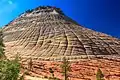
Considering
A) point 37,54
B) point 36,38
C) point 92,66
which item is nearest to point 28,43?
point 36,38

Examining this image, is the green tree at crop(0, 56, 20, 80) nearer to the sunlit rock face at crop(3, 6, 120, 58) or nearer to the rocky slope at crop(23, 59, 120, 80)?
the rocky slope at crop(23, 59, 120, 80)

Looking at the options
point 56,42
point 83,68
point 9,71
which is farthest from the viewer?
point 56,42

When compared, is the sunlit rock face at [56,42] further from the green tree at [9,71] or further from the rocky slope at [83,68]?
the green tree at [9,71]

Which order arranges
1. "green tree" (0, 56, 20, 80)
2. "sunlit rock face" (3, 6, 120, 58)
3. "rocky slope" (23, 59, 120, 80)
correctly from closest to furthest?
"green tree" (0, 56, 20, 80), "rocky slope" (23, 59, 120, 80), "sunlit rock face" (3, 6, 120, 58)

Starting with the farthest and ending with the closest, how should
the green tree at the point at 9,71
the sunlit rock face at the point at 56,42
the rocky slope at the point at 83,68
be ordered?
the sunlit rock face at the point at 56,42 → the rocky slope at the point at 83,68 → the green tree at the point at 9,71

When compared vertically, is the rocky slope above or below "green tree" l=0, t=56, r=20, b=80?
→ above

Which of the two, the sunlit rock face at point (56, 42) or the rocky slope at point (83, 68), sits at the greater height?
the sunlit rock face at point (56, 42)

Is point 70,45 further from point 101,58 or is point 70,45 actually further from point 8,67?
point 8,67

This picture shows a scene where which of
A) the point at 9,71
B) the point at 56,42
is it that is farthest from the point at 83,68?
the point at 9,71

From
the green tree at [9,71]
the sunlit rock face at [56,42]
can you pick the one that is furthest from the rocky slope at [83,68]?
the green tree at [9,71]

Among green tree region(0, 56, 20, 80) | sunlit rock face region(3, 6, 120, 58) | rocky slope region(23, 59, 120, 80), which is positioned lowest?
green tree region(0, 56, 20, 80)

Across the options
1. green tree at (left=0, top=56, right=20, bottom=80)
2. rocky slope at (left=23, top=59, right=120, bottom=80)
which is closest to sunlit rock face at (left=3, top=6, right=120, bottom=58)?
rocky slope at (left=23, top=59, right=120, bottom=80)

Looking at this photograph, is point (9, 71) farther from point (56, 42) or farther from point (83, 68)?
point (56, 42)

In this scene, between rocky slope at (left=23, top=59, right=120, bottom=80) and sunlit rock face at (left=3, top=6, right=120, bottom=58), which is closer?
rocky slope at (left=23, top=59, right=120, bottom=80)
